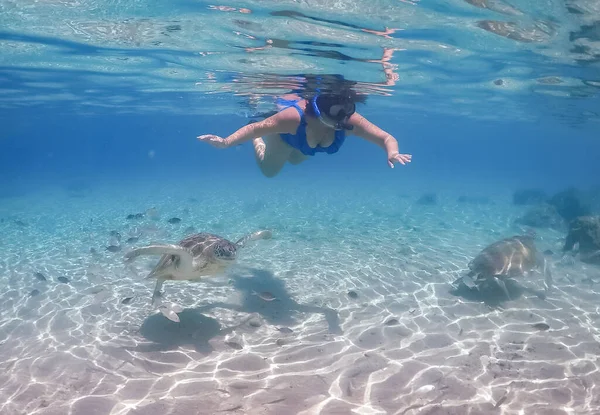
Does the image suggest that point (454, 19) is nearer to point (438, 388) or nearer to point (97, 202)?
point (438, 388)

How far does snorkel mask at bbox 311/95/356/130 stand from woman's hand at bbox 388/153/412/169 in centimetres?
127

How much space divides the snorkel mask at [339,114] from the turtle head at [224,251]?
3236mm

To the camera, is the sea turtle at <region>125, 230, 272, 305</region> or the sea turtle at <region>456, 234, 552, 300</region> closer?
the sea turtle at <region>125, 230, 272, 305</region>

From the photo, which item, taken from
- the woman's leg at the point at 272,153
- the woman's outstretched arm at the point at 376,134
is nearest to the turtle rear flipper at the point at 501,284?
the woman's outstretched arm at the point at 376,134

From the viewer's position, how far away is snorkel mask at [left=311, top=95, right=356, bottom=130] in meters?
7.61

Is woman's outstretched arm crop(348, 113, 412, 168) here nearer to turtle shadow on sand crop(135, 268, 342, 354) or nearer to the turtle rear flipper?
turtle shadow on sand crop(135, 268, 342, 354)

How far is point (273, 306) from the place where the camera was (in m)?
9.47

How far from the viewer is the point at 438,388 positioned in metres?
5.85

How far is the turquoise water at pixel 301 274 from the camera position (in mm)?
5941

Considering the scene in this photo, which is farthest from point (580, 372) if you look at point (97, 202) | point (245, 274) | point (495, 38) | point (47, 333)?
point (97, 202)

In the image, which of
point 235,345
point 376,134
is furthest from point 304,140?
point 235,345

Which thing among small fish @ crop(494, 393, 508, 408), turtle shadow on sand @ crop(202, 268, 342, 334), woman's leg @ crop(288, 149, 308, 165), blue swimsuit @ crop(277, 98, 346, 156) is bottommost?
turtle shadow on sand @ crop(202, 268, 342, 334)

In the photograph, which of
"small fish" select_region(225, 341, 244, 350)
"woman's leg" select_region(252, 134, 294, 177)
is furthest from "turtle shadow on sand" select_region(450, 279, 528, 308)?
"small fish" select_region(225, 341, 244, 350)

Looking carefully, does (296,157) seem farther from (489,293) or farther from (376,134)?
(489,293)
